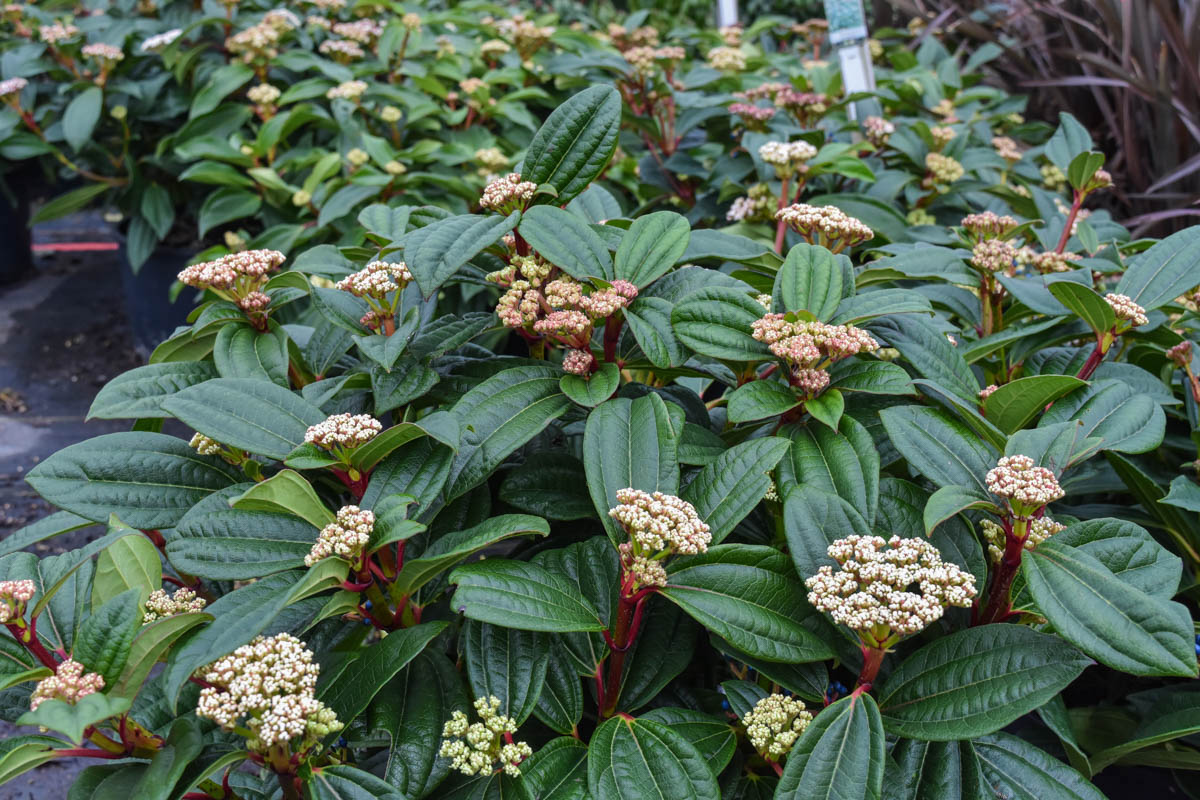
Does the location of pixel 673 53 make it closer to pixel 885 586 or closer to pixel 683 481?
pixel 683 481

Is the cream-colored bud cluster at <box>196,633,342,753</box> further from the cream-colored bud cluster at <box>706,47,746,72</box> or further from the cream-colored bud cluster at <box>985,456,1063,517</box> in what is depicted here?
the cream-colored bud cluster at <box>706,47,746,72</box>

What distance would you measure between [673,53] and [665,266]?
1528 mm

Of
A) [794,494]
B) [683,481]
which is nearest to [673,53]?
[683,481]

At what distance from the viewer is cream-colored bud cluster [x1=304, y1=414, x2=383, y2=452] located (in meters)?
1.03

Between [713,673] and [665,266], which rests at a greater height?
[665,266]

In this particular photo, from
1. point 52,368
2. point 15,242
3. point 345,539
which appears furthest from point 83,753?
point 15,242

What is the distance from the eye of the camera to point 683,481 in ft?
4.09

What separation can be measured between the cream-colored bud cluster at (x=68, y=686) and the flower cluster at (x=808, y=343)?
0.81m

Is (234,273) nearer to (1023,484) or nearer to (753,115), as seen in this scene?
(1023,484)

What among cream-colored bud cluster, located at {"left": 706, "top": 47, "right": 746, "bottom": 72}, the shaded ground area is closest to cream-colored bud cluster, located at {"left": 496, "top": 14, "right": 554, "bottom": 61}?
cream-colored bud cluster, located at {"left": 706, "top": 47, "right": 746, "bottom": 72}

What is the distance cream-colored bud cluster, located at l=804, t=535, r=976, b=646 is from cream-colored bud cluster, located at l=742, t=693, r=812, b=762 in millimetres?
119

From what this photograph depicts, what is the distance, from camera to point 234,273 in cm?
127

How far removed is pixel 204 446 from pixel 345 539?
1.20ft

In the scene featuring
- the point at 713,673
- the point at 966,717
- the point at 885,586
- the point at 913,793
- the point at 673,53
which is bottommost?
the point at 713,673
